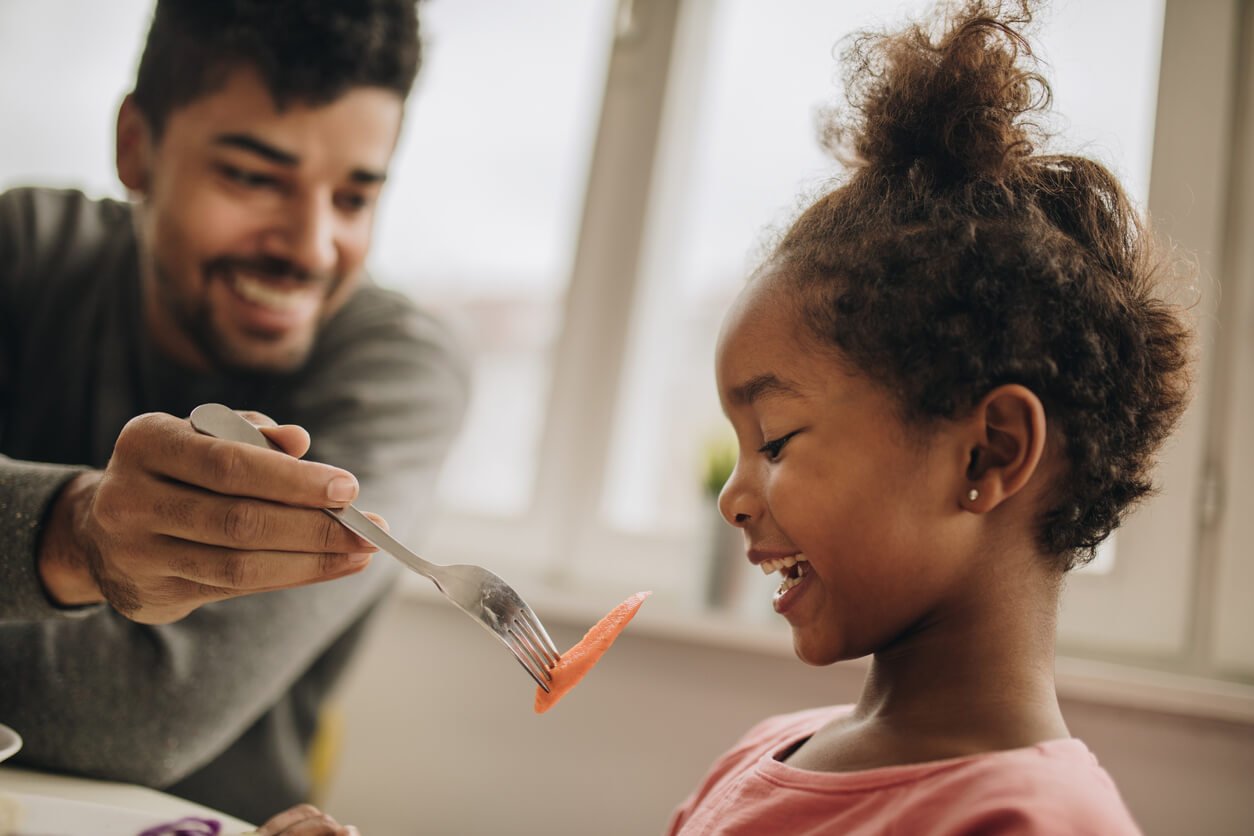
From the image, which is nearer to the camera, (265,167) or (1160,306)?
(1160,306)

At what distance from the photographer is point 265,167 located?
117 centimetres

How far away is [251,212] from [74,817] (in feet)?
2.63

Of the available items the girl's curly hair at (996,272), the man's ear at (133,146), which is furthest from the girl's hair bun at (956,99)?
the man's ear at (133,146)

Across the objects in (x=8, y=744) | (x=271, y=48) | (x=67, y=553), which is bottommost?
(x=8, y=744)

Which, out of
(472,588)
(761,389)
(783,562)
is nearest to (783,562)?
(783,562)

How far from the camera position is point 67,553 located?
27.9 inches

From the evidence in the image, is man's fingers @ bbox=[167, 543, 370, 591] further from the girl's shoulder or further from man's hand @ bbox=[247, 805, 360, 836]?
the girl's shoulder

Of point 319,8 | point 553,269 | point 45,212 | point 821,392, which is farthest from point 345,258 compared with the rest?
point 821,392

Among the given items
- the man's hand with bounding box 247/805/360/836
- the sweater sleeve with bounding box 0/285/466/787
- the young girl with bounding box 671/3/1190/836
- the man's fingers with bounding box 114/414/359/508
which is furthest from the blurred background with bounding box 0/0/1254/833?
the man's hand with bounding box 247/805/360/836

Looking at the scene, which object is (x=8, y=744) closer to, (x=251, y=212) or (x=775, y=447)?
(x=775, y=447)

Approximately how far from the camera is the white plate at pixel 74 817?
1.88ft

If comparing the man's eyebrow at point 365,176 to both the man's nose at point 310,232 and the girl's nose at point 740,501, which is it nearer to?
the man's nose at point 310,232

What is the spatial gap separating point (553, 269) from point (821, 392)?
1.26 m

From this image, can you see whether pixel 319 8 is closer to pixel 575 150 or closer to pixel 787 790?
pixel 575 150
